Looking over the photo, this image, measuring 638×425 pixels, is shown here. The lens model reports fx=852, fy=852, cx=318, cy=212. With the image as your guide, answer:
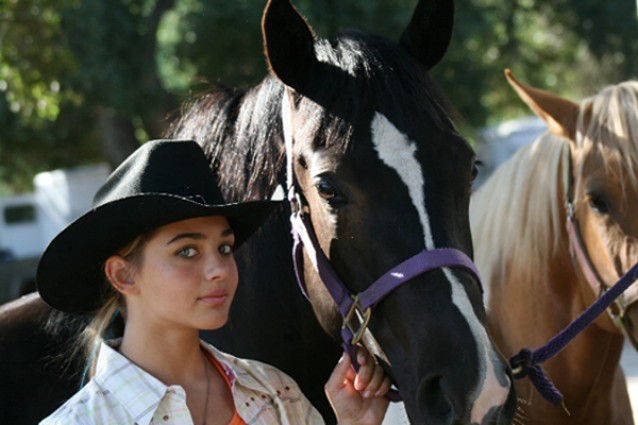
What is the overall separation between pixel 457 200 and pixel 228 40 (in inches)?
451

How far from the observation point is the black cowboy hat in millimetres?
2035

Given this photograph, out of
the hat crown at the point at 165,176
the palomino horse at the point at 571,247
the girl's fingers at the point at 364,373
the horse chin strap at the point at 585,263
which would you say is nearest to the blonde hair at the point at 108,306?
the hat crown at the point at 165,176

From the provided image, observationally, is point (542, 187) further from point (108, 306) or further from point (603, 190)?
point (108, 306)

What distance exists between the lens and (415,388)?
198cm

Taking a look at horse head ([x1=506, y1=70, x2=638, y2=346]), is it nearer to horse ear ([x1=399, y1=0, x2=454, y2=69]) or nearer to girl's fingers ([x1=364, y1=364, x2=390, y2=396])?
horse ear ([x1=399, y1=0, x2=454, y2=69])

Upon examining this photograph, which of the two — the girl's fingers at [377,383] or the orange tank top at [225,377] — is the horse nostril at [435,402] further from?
the orange tank top at [225,377]

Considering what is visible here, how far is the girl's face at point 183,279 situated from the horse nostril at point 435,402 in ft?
1.76

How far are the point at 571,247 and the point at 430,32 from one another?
4.14 feet

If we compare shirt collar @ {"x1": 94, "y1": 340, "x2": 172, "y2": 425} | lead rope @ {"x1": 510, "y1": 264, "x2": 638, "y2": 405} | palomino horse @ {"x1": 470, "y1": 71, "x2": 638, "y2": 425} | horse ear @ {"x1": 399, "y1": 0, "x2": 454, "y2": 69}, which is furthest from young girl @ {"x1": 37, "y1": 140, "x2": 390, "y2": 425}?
palomino horse @ {"x1": 470, "y1": 71, "x2": 638, "y2": 425}

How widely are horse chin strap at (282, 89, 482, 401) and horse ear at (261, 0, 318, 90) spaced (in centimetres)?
10

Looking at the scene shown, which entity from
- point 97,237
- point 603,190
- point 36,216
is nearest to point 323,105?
point 97,237

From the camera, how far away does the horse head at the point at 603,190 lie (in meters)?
3.20

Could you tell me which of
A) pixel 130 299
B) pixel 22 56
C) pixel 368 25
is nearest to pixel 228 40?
pixel 368 25

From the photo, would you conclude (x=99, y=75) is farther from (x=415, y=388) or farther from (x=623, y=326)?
(x=415, y=388)
